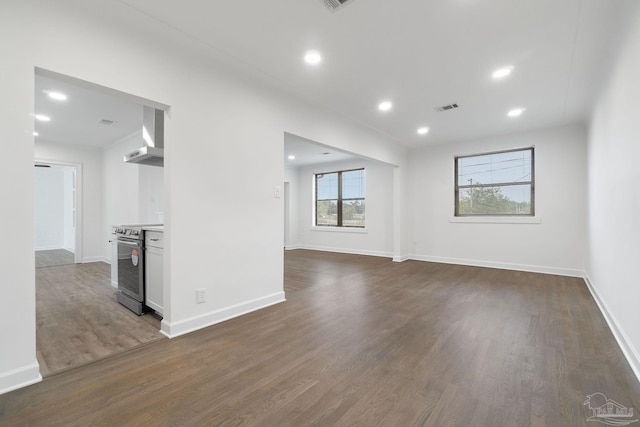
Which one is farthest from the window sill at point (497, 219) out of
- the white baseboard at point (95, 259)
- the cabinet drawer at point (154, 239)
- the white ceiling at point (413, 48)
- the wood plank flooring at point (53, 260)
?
the wood plank flooring at point (53, 260)

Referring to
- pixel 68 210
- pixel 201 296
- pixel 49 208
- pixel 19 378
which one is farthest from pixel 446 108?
pixel 49 208

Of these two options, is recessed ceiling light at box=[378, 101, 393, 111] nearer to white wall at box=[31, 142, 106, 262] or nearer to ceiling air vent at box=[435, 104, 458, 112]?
ceiling air vent at box=[435, 104, 458, 112]

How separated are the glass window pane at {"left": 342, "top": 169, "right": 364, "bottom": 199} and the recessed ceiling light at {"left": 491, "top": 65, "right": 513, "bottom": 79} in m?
4.69

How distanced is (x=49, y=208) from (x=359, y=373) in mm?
10926

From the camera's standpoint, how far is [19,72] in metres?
1.76

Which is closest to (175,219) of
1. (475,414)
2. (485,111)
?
(475,414)

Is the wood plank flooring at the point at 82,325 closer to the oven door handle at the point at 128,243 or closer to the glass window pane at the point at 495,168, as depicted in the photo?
the oven door handle at the point at 128,243

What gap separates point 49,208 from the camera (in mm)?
8547

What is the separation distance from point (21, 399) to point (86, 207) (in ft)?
19.3

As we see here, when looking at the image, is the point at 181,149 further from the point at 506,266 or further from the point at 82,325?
the point at 506,266

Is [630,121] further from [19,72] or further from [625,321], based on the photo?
[19,72]

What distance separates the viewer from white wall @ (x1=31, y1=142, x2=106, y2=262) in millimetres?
6098

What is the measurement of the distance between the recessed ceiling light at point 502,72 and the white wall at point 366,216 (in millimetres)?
3548

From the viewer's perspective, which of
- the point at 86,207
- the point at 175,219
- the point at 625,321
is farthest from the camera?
the point at 86,207
